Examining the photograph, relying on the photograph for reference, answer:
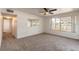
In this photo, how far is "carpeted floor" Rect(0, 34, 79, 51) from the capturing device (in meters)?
1.78

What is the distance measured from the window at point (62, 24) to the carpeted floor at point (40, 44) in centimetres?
21

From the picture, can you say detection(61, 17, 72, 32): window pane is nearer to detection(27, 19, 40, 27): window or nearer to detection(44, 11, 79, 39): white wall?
detection(44, 11, 79, 39): white wall

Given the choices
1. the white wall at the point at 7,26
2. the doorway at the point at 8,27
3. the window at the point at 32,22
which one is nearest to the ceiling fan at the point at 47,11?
the window at the point at 32,22

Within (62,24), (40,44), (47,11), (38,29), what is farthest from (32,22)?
(62,24)

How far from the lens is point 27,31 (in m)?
1.90

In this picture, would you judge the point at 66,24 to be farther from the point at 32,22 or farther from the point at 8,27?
the point at 8,27

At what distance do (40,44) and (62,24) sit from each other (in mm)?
648

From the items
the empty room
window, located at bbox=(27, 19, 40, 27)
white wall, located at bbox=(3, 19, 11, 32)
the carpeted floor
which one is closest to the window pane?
the empty room

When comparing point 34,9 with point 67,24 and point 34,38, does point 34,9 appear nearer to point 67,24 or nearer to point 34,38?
point 34,38

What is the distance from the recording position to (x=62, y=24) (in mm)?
1899

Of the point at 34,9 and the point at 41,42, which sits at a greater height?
the point at 34,9

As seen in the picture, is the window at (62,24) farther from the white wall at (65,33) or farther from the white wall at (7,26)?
the white wall at (7,26)

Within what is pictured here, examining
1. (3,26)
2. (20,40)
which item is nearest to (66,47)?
(20,40)
